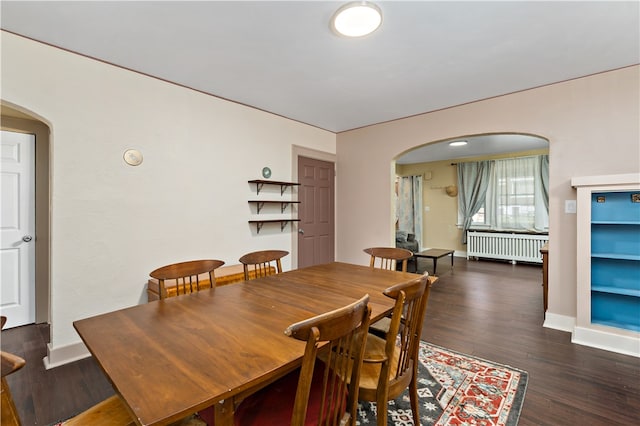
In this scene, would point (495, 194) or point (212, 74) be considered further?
point (495, 194)

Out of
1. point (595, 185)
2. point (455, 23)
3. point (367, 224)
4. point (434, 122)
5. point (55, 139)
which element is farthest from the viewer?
point (367, 224)

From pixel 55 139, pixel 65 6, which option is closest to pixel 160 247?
pixel 55 139

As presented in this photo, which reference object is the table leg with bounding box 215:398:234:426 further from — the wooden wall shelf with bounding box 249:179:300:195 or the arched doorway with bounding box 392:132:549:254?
the arched doorway with bounding box 392:132:549:254

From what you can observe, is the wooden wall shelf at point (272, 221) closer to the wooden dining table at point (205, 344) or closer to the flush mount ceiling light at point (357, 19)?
the wooden dining table at point (205, 344)

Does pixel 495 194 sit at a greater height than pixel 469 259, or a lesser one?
greater

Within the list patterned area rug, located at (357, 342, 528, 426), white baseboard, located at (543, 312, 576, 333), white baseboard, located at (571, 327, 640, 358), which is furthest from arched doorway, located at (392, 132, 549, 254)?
patterned area rug, located at (357, 342, 528, 426)

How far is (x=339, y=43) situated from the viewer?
2.26 metres

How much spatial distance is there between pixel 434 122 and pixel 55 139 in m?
4.07

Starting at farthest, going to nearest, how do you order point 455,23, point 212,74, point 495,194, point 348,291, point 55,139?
point 495,194
point 212,74
point 55,139
point 455,23
point 348,291

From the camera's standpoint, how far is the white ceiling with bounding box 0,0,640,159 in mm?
1901

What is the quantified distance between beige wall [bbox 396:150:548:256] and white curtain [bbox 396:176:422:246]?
0.13 metres

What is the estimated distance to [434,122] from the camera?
3.86 metres

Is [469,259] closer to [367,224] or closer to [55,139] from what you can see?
[367,224]

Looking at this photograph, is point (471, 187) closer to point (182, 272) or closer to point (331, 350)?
point (182, 272)
